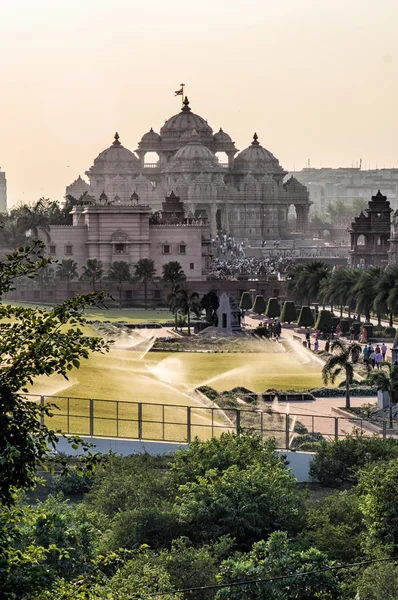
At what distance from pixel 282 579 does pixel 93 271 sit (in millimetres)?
103892

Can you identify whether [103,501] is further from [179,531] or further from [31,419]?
[31,419]

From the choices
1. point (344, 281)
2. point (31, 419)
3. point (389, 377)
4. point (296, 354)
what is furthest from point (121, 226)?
point (31, 419)

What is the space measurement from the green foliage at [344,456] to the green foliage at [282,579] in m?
11.1

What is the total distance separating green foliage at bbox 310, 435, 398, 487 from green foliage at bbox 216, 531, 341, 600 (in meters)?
11.1

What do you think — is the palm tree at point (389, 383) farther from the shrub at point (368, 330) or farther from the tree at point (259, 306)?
the tree at point (259, 306)

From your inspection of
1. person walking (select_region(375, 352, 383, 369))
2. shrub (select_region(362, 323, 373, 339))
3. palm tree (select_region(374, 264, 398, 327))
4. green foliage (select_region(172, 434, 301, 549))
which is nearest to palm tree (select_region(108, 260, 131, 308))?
palm tree (select_region(374, 264, 398, 327))

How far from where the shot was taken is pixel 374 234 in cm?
15050

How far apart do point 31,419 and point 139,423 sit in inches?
946

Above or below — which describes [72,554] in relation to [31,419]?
below

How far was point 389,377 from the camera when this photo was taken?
54.7 m

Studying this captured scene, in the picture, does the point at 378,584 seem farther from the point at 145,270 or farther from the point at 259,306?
the point at 145,270

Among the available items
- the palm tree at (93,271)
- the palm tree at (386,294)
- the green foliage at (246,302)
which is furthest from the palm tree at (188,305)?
the palm tree at (93,271)

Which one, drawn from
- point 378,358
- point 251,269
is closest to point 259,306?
point 251,269

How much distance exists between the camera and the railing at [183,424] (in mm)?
45219
